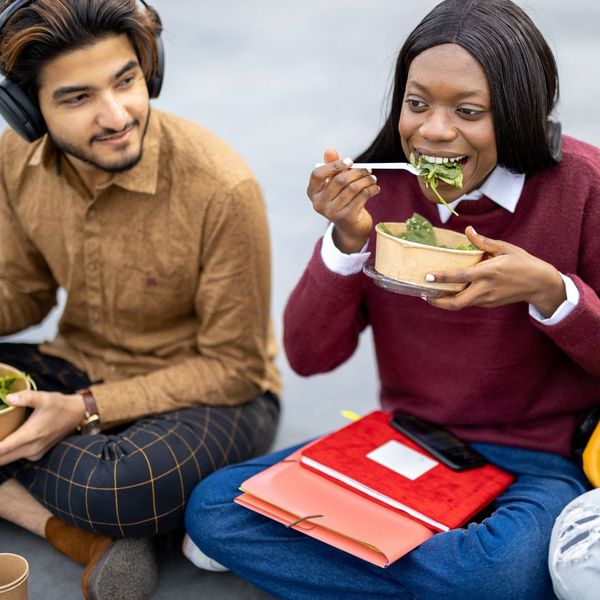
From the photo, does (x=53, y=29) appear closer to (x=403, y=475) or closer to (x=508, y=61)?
(x=508, y=61)

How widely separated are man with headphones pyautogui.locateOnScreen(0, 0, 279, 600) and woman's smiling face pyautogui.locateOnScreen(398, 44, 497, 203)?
588 mm

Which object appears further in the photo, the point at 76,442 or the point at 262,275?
the point at 262,275

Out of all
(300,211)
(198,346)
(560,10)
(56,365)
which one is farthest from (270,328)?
(560,10)

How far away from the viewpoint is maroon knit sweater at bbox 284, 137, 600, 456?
197cm

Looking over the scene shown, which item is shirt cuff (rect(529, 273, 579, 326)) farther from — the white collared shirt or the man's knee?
the man's knee

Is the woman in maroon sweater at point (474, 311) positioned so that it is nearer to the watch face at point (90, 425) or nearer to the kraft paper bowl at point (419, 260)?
the kraft paper bowl at point (419, 260)

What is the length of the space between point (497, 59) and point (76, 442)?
1.26 metres

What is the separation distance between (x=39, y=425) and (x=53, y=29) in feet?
2.87

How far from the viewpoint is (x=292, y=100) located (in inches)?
202

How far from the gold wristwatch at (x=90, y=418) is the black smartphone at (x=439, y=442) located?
709mm

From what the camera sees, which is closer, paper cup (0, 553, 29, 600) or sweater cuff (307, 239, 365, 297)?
paper cup (0, 553, 29, 600)

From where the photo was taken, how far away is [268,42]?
5.95 meters

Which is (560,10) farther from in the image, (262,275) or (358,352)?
(262,275)

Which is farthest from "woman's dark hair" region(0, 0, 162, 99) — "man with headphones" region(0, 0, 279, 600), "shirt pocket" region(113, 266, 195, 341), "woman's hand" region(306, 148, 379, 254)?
"woman's hand" region(306, 148, 379, 254)
